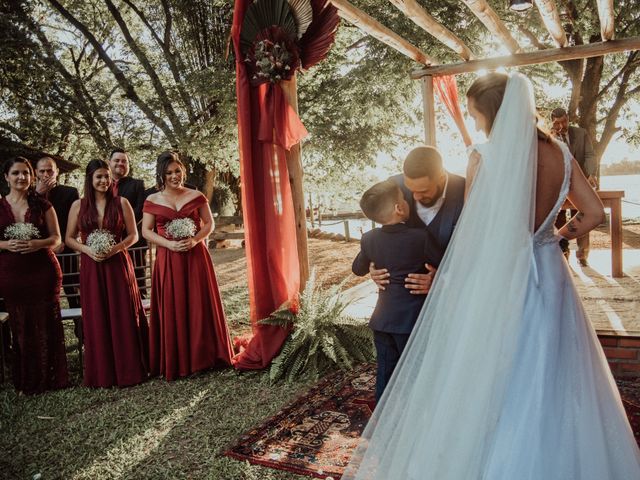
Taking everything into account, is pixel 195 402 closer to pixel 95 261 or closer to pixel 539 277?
pixel 95 261

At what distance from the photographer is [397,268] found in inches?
116

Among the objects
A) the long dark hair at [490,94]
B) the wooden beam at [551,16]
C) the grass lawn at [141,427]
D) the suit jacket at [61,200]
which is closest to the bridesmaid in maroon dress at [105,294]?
the grass lawn at [141,427]

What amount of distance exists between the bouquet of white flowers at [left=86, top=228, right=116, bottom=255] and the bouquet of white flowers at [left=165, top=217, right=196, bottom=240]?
48 centimetres

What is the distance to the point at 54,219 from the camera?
4.72 m

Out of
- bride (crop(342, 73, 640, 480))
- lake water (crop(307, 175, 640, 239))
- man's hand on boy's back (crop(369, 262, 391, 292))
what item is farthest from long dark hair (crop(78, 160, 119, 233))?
lake water (crop(307, 175, 640, 239))

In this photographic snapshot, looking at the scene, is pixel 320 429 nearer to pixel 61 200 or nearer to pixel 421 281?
pixel 421 281

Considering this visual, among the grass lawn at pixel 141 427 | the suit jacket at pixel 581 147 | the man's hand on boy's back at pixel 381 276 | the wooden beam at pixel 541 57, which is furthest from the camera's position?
the suit jacket at pixel 581 147

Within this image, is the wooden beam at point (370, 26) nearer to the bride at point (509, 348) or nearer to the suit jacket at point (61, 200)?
the bride at point (509, 348)

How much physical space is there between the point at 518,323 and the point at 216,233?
43.4 feet

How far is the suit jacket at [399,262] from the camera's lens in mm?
2867

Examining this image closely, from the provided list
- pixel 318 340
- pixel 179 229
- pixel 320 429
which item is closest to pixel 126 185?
pixel 179 229

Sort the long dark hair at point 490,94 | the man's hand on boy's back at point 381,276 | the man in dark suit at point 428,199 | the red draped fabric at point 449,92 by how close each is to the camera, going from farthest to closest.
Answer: the red draped fabric at point 449,92 < the man's hand on boy's back at point 381,276 < the man in dark suit at point 428,199 < the long dark hair at point 490,94

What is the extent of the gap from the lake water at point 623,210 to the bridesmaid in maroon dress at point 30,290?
5679 mm

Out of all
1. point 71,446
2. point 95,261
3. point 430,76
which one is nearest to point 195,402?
point 71,446
